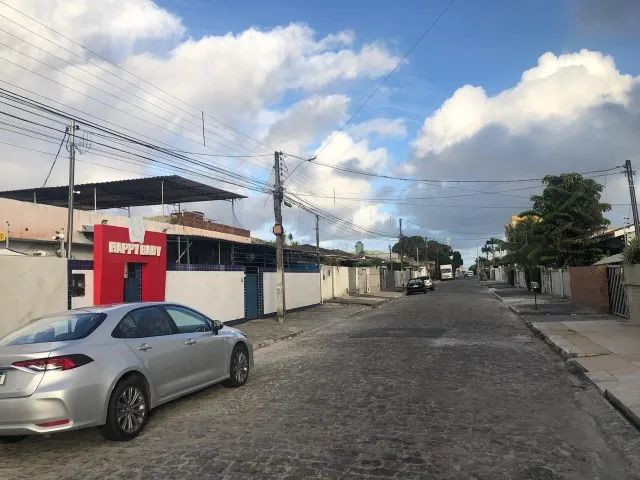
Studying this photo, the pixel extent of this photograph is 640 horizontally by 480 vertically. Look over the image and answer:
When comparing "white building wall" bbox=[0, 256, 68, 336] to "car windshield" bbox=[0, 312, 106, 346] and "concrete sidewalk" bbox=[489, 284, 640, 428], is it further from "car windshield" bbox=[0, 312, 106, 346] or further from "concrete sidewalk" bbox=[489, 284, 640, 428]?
"concrete sidewalk" bbox=[489, 284, 640, 428]

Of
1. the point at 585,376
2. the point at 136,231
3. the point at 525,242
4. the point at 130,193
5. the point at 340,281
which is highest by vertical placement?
the point at 130,193

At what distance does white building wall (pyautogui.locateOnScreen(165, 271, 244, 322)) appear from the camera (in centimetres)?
1702

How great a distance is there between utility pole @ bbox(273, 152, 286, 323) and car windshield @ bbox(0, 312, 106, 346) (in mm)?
15007

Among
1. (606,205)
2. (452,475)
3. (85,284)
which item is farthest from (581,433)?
(606,205)

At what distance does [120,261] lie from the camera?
14383mm

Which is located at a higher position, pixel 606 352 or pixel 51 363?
pixel 51 363

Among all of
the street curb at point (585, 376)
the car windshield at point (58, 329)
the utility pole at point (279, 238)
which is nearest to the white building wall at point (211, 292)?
the utility pole at point (279, 238)

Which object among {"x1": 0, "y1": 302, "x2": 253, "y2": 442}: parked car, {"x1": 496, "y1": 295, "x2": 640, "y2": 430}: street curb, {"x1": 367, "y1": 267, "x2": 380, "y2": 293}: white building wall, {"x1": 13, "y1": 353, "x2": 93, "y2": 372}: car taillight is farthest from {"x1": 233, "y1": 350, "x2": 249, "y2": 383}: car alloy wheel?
{"x1": 367, "y1": 267, "x2": 380, "y2": 293}: white building wall

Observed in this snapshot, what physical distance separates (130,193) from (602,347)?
23.3 metres

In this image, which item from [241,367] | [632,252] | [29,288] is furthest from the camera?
[632,252]

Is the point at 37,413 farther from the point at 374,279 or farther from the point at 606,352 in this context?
the point at 374,279

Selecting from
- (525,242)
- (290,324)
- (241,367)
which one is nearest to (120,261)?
(241,367)

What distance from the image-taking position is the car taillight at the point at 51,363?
557 centimetres

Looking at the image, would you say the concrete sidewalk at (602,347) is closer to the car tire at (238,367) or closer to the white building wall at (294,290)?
the car tire at (238,367)
